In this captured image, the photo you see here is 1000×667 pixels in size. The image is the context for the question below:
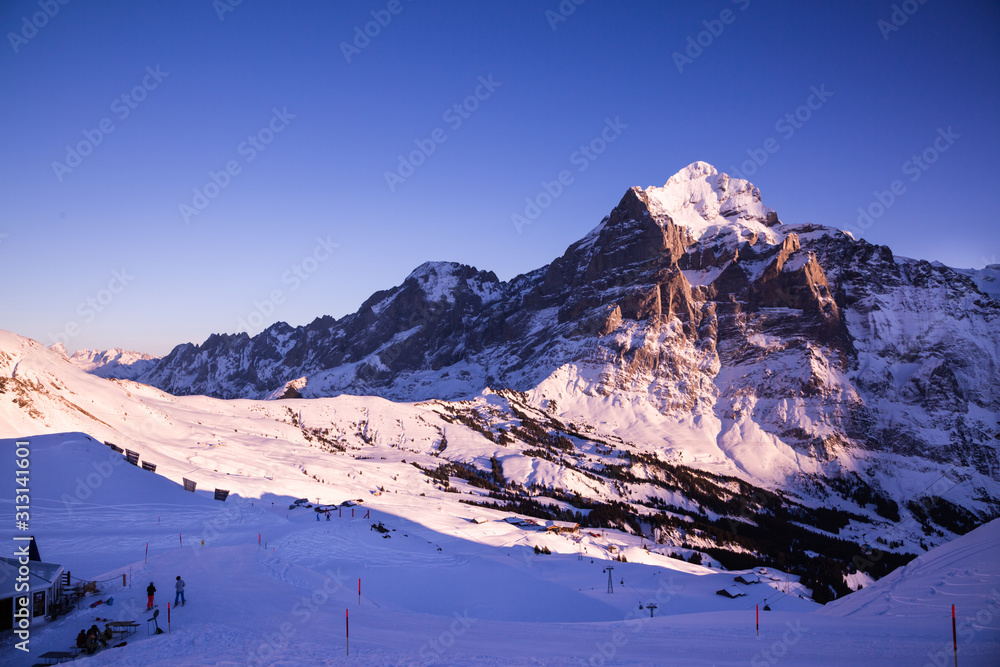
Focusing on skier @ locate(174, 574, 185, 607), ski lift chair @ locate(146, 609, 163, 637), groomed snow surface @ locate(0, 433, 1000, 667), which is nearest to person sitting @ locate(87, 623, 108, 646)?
groomed snow surface @ locate(0, 433, 1000, 667)

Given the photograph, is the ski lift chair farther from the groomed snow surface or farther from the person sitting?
the person sitting

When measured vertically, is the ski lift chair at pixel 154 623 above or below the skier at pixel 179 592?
below

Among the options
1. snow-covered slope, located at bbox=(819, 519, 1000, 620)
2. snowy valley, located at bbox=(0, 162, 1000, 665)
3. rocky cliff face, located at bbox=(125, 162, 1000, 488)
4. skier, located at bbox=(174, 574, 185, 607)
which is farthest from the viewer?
rocky cliff face, located at bbox=(125, 162, 1000, 488)

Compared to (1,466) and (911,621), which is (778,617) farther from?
(1,466)

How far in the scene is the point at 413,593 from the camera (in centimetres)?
2869

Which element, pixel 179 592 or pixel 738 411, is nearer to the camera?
pixel 179 592

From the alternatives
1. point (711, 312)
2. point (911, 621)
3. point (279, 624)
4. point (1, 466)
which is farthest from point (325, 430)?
point (711, 312)

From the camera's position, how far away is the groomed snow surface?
1606 centimetres

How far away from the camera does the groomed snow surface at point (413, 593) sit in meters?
16.1

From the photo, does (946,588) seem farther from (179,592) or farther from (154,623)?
(179,592)

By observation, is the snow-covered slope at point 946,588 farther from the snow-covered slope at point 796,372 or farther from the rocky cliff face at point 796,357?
the rocky cliff face at point 796,357

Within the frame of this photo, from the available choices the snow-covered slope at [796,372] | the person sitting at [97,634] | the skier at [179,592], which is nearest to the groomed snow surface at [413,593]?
the skier at [179,592]

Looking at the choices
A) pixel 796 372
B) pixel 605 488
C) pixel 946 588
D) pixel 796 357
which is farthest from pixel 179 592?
pixel 796 357

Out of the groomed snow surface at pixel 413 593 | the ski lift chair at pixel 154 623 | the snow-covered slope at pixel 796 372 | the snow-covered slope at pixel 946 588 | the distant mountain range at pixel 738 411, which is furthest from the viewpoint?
the snow-covered slope at pixel 796 372
